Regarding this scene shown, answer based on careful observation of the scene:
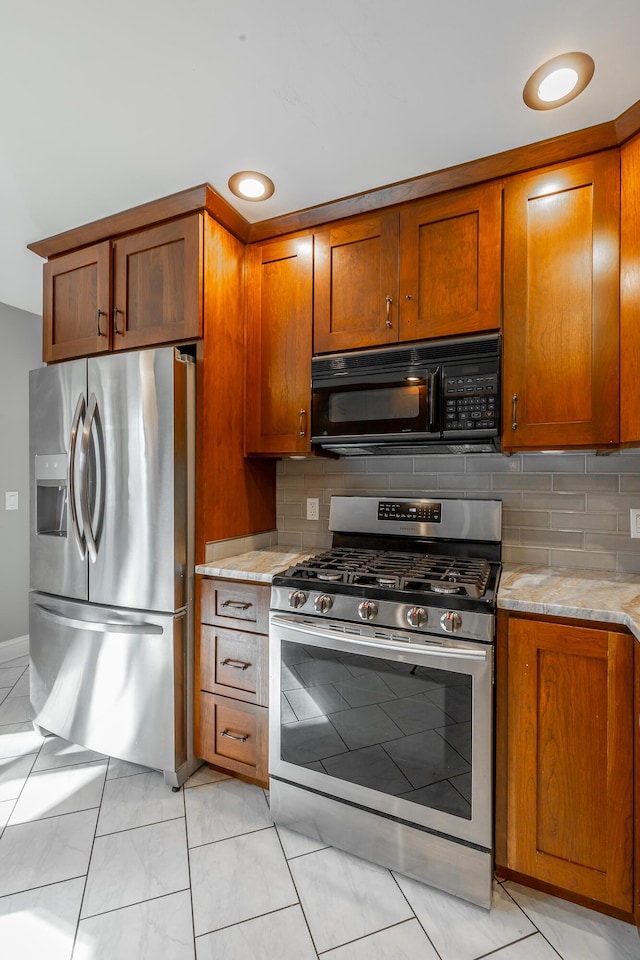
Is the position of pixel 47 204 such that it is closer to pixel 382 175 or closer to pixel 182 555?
pixel 382 175

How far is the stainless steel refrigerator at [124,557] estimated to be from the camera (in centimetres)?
190

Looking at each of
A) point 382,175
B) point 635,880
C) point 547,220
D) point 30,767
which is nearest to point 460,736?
point 635,880

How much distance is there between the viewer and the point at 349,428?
200cm

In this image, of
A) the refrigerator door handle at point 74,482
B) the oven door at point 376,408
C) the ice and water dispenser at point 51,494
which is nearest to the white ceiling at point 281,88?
the oven door at point 376,408

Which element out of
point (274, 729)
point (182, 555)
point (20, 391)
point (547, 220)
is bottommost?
point (274, 729)

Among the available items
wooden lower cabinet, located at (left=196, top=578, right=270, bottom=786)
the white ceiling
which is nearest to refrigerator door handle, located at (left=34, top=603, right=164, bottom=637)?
wooden lower cabinet, located at (left=196, top=578, right=270, bottom=786)

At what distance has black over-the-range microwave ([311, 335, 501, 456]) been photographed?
1.76 m

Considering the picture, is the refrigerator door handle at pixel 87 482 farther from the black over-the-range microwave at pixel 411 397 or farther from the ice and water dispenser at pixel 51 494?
the black over-the-range microwave at pixel 411 397

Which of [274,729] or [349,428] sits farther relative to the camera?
[349,428]

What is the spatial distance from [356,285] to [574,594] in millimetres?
1482

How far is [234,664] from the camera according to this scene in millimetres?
1907

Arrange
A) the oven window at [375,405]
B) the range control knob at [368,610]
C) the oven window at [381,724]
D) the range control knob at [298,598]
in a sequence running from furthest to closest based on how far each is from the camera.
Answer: the oven window at [375,405] → the range control knob at [298,598] → the range control knob at [368,610] → the oven window at [381,724]

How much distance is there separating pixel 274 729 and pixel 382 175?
7.27 ft

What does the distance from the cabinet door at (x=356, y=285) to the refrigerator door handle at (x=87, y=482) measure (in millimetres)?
1036
